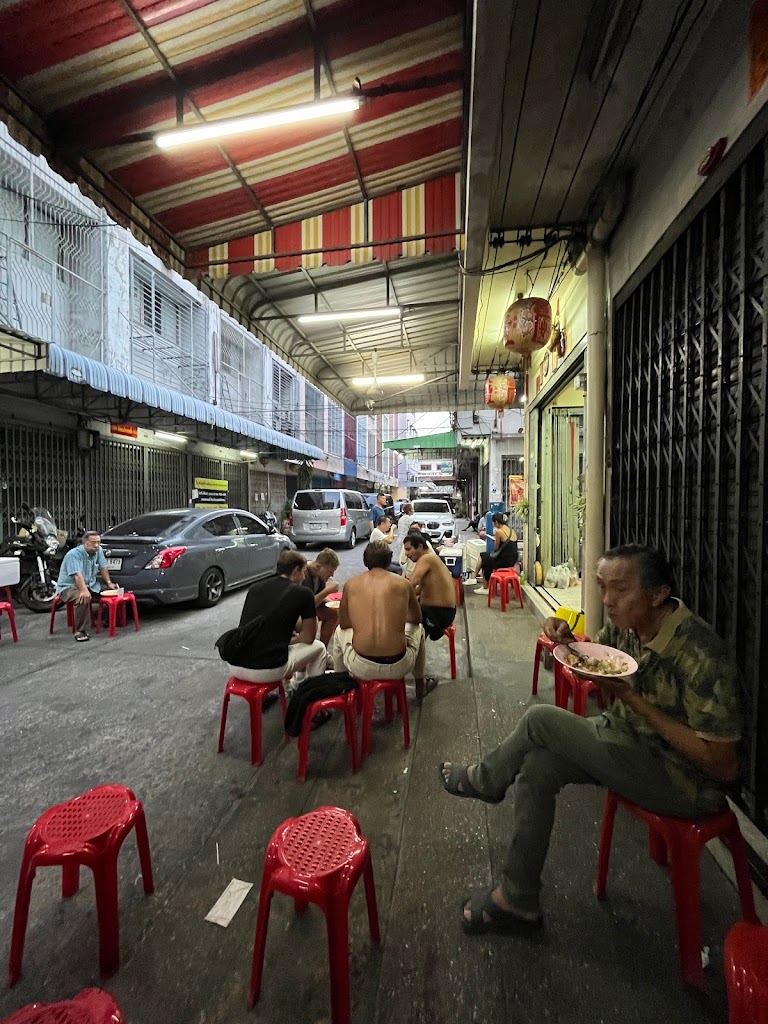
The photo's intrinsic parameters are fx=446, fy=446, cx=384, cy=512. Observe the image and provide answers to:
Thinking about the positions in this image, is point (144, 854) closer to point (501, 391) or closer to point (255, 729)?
point (255, 729)

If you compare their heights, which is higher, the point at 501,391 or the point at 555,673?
the point at 501,391

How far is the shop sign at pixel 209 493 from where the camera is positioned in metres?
13.3

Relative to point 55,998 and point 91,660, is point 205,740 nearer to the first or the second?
point 55,998

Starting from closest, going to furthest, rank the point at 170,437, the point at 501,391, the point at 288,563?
the point at 288,563 → the point at 501,391 → the point at 170,437

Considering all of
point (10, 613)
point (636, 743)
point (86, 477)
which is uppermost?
point (86, 477)

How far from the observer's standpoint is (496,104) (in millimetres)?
2512

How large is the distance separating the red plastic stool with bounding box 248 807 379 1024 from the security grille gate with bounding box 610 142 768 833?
185cm

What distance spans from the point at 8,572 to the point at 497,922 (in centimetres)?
592

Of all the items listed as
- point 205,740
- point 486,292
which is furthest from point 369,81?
point 205,740

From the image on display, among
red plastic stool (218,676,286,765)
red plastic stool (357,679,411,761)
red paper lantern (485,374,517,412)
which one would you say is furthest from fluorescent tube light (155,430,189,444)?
red plastic stool (357,679,411,761)

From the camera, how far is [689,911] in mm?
1475

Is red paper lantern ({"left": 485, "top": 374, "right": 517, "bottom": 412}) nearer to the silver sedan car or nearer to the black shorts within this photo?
the black shorts

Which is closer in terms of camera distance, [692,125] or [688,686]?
[688,686]

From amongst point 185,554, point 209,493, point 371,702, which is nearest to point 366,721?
point 371,702
